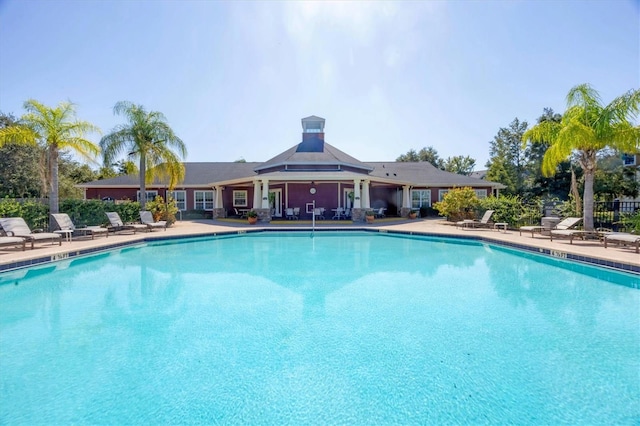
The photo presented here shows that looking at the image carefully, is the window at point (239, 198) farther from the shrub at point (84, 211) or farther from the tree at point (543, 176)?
the tree at point (543, 176)

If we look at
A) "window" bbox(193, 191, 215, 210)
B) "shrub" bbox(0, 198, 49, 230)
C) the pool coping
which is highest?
"window" bbox(193, 191, 215, 210)

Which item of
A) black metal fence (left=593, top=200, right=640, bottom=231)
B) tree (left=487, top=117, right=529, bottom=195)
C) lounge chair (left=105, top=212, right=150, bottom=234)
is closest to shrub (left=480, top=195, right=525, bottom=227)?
black metal fence (left=593, top=200, right=640, bottom=231)

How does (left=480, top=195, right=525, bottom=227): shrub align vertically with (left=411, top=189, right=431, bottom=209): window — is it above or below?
below

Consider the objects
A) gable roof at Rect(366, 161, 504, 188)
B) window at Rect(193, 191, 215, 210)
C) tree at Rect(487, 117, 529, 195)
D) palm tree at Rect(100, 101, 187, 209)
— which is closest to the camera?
palm tree at Rect(100, 101, 187, 209)

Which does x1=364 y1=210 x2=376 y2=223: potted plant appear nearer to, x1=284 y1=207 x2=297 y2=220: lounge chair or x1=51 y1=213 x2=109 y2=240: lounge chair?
x1=284 y1=207 x2=297 y2=220: lounge chair

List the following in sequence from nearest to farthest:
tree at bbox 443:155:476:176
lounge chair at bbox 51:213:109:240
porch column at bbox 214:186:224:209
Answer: lounge chair at bbox 51:213:109:240
porch column at bbox 214:186:224:209
tree at bbox 443:155:476:176

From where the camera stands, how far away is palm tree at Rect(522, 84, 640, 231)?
11.5 meters

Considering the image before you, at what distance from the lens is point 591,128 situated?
39.1 ft

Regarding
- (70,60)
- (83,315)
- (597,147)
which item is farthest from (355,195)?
(83,315)

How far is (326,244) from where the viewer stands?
13.4m

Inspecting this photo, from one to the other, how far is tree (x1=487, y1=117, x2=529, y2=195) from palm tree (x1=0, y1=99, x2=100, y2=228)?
32.0 meters

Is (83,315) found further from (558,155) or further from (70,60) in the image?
(558,155)

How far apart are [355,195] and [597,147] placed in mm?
10938

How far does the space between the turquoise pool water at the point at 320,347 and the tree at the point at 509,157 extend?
1046 inches
